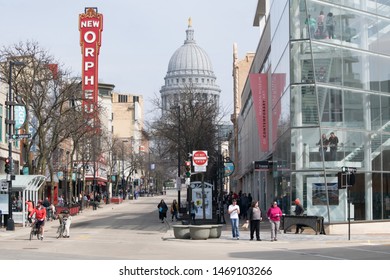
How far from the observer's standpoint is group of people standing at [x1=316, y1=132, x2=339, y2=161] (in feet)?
108

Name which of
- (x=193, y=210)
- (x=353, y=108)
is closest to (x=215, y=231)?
(x=353, y=108)

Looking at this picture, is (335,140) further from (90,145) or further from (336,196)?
(90,145)

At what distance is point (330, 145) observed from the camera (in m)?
33.2

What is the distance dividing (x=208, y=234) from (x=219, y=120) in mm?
37791

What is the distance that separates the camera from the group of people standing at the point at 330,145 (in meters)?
33.0

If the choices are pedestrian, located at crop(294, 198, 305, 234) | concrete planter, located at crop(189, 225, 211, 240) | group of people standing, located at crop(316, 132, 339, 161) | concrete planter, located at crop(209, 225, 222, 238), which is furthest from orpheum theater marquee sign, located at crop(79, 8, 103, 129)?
concrete planter, located at crop(189, 225, 211, 240)

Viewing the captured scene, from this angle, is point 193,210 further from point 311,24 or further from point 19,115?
point 311,24

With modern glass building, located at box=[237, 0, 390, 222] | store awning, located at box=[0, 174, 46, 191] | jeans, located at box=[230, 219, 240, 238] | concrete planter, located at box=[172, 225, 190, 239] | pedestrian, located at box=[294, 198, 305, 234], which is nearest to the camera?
jeans, located at box=[230, 219, 240, 238]

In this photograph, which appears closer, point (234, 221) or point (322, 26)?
point (234, 221)

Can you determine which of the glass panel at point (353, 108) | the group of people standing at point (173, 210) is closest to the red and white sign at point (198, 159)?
the group of people standing at point (173, 210)

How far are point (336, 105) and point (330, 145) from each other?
1914mm

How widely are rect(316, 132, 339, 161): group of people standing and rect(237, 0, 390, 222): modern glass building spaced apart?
0.05 m

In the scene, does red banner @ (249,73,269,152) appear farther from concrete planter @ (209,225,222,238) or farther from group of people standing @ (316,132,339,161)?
concrete planter @ (209,225,222,238)

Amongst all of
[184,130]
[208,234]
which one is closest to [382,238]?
[208,234]
